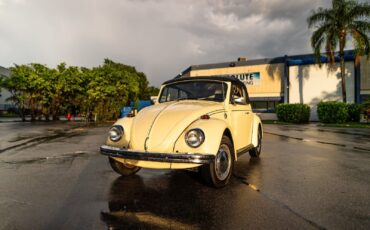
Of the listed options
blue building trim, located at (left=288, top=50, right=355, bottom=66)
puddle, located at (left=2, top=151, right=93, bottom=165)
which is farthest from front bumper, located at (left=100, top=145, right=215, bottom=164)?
blue building trim, located at (left=288, top=50, right=355, bottom=66)

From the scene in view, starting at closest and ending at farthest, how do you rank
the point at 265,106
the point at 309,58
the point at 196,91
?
1. the point at 196,91
2. the point at 309,58
3. the point at 265,106

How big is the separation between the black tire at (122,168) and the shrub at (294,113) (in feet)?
75.4

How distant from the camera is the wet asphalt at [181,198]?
296 centimetres

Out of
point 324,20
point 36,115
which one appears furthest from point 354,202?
point 36,115

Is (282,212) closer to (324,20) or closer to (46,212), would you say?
(46,212)

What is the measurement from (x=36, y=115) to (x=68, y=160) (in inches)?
1149

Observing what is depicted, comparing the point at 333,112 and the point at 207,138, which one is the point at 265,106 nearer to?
the point at 333,112

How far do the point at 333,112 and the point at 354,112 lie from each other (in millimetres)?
1701

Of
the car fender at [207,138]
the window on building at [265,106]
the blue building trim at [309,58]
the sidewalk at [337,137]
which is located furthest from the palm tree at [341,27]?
the car fender at [207,138]

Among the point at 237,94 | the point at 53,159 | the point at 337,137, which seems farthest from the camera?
the point at 337,137

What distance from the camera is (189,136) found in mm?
3969

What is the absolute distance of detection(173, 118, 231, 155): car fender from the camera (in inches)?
152

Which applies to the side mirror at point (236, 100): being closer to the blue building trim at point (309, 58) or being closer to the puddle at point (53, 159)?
the puddle at point (53, 159)

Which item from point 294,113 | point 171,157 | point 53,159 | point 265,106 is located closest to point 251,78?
point 265,106
